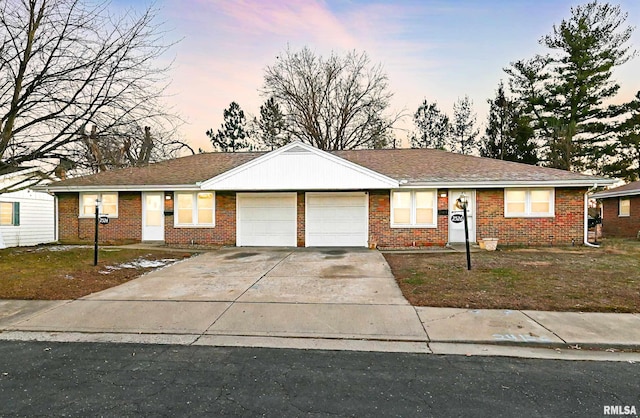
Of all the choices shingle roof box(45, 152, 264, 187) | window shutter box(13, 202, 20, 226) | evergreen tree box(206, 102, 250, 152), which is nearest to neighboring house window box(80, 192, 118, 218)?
shingle roof box(45, 152, 264, 187)

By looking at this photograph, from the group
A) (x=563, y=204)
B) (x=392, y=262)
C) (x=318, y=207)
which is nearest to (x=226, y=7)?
(x=318, y=207)

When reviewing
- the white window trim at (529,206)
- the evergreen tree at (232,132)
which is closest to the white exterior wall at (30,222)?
the evergreen tree at (232,132)

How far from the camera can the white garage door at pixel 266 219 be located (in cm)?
1422

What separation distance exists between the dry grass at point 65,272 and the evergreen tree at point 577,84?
28069 millimetres

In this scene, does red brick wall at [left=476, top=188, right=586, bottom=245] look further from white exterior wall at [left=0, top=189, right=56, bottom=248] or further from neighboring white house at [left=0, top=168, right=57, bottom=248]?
white exterior wall at [left=0, top=189, right=56, bottom=248]

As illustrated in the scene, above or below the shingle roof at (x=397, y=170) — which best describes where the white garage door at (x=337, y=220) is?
below

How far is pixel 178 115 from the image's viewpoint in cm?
920

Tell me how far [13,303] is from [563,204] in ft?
52.1

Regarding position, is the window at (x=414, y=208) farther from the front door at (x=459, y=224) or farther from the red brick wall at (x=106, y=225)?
the red brick wall at (x=106, y=225)

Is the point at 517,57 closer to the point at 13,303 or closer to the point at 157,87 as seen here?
the point at 157,87

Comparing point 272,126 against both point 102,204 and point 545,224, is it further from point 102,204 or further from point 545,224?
point 545,224

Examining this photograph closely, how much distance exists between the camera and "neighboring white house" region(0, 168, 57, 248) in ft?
51.7

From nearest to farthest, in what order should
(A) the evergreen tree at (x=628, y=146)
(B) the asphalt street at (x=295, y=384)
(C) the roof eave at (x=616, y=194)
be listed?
(B) the asphalt street at (x=295, y=384) → (C) the roof eave at (x=616, y=194) → (A) the evergreen tree at (x=628, y=146)

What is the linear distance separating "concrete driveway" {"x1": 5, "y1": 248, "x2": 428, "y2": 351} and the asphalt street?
0.70 metres
